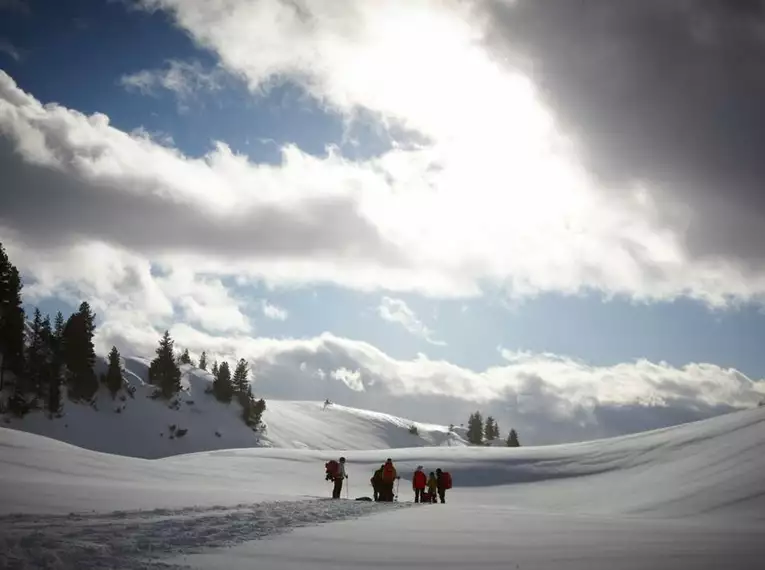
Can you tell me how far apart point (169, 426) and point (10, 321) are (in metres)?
33.8

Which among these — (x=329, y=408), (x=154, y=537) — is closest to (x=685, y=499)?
(x=154, y=537)

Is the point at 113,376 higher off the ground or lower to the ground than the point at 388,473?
higher

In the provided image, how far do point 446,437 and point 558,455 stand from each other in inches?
6298

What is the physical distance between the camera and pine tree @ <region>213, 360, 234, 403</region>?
117438mm

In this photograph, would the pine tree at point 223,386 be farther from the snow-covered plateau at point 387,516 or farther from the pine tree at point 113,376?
the snow-covered plateau at point 387,516

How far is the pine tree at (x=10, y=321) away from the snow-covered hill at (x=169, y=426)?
322 inches

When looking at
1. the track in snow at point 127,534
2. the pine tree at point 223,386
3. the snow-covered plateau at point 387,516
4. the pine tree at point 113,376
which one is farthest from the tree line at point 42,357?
the track in snow at point 127,534

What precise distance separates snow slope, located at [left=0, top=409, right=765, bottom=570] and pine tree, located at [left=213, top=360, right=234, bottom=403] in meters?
89.1

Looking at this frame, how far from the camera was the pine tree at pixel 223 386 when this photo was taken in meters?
117

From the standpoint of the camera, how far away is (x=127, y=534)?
9125mm

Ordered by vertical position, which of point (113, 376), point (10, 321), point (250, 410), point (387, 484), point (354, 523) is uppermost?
point (10, 321)

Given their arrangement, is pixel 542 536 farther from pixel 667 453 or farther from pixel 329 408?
pixel 329 408

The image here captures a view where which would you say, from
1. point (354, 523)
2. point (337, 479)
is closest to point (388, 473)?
point (337, 479)

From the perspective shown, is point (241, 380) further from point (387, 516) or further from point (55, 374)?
point (387, 516)
